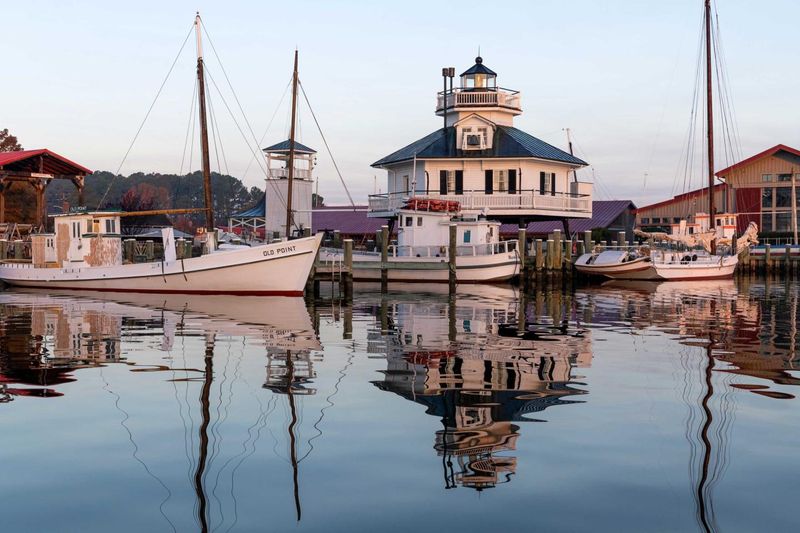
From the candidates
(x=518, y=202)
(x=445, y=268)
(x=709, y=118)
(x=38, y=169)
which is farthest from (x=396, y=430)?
(x=709, y=118)

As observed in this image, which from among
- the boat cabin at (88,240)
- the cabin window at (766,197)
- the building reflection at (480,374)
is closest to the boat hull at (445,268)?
the boat cabin at (88,240)

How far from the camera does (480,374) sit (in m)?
13.9

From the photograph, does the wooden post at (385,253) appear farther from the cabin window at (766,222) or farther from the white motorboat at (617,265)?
the cabin window at (766,222)

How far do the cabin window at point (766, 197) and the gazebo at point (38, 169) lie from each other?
49080 mm

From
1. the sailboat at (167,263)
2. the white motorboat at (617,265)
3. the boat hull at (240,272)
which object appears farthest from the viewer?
the white motorboat at (617,265)

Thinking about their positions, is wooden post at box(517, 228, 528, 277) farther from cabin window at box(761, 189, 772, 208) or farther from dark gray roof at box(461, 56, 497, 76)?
cabin window at box(761, 189, 772, 208)

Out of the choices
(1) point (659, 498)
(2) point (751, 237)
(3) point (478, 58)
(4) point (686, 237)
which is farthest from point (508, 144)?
(1) point (659, 498)

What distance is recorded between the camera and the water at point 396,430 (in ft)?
23.7

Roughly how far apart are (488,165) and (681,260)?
1246 centimetres

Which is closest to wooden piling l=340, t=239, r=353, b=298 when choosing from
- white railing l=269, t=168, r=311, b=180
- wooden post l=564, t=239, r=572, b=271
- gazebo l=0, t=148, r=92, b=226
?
wooden post l=564, t=239, r=572, b=271

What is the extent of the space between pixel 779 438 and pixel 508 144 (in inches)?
1656

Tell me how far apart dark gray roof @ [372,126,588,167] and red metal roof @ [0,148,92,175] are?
61.2ft

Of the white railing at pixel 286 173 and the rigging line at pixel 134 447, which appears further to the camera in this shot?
the white railing at pixel 286 173

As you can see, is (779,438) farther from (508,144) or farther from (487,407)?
(508,144)
